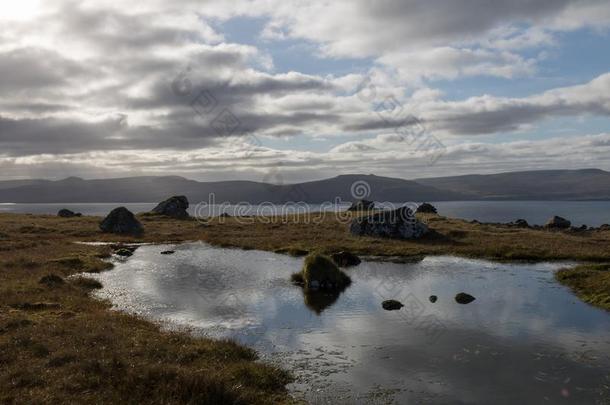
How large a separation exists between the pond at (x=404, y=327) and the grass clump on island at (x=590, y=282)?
121cm

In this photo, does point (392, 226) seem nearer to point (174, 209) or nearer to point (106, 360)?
point (106, 360)

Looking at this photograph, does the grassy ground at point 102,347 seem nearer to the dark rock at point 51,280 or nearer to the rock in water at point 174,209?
the dark rock at point 51,280

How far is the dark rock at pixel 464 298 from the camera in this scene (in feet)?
125

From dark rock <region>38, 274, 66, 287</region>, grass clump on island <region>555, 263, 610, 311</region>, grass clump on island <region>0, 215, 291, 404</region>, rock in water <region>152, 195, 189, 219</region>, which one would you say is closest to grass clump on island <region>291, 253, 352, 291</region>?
grass clump on island <region>0, 215, 291, 404</region>

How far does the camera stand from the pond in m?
21.6

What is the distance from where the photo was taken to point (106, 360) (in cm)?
2123

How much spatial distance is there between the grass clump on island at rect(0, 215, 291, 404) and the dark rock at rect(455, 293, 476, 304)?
19.3 metres

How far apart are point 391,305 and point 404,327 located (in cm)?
551

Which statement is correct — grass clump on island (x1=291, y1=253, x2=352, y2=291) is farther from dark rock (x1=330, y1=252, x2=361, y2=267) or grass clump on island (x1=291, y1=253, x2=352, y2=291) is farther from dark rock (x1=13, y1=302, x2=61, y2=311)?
dark rock (x1=13, y1=302, x2=61, y2=311)

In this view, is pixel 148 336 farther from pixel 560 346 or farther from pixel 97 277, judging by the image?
pixel 97 277

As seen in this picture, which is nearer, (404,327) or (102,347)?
(102,347)

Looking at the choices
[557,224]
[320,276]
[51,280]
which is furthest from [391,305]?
[557,224]

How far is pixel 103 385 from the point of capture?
1883 centimetres

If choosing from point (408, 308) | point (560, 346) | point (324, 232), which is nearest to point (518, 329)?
point (560, 346)
